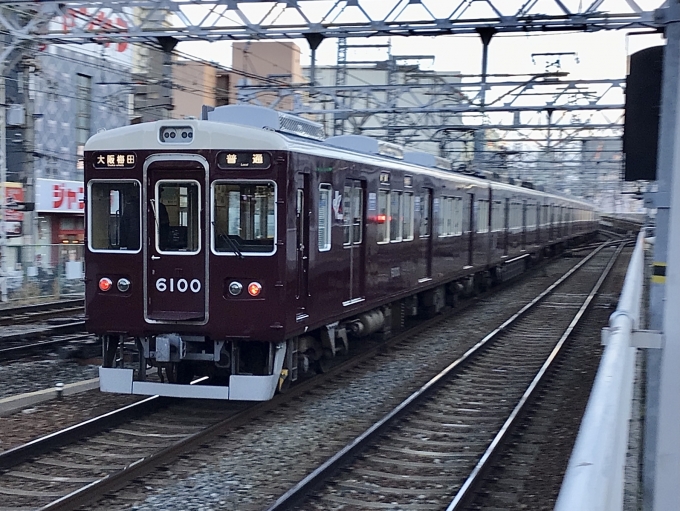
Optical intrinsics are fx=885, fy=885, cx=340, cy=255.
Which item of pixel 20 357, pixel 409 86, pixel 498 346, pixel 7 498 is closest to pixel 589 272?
pixel 409 86

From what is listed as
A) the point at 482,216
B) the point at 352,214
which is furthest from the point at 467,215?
the point at 352,214

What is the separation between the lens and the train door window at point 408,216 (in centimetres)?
1330

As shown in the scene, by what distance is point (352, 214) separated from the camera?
1075cm

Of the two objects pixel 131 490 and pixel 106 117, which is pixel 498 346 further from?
pixel 106 117

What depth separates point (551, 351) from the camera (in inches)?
518

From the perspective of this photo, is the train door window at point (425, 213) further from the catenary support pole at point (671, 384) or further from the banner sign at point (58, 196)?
the banner sign at point (58, 196)

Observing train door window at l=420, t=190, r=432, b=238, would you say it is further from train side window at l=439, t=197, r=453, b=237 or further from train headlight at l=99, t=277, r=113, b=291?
train headlight at l=99, t=277, r=113, b=291

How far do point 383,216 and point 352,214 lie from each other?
135cm

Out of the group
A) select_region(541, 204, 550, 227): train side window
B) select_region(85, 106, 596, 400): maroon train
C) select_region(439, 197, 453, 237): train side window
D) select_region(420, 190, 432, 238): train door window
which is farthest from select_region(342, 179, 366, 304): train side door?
select_region(541, 204, 550, 227): train side window

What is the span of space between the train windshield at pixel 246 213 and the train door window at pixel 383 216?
3.51m

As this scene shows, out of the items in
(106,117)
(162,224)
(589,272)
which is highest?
(106,117)

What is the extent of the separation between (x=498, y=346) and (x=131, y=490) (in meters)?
8.27

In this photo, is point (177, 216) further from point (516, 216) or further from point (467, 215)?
point (516, 216)

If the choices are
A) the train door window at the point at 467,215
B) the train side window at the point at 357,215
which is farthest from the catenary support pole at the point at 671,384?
the train door window at the point at 467,215
